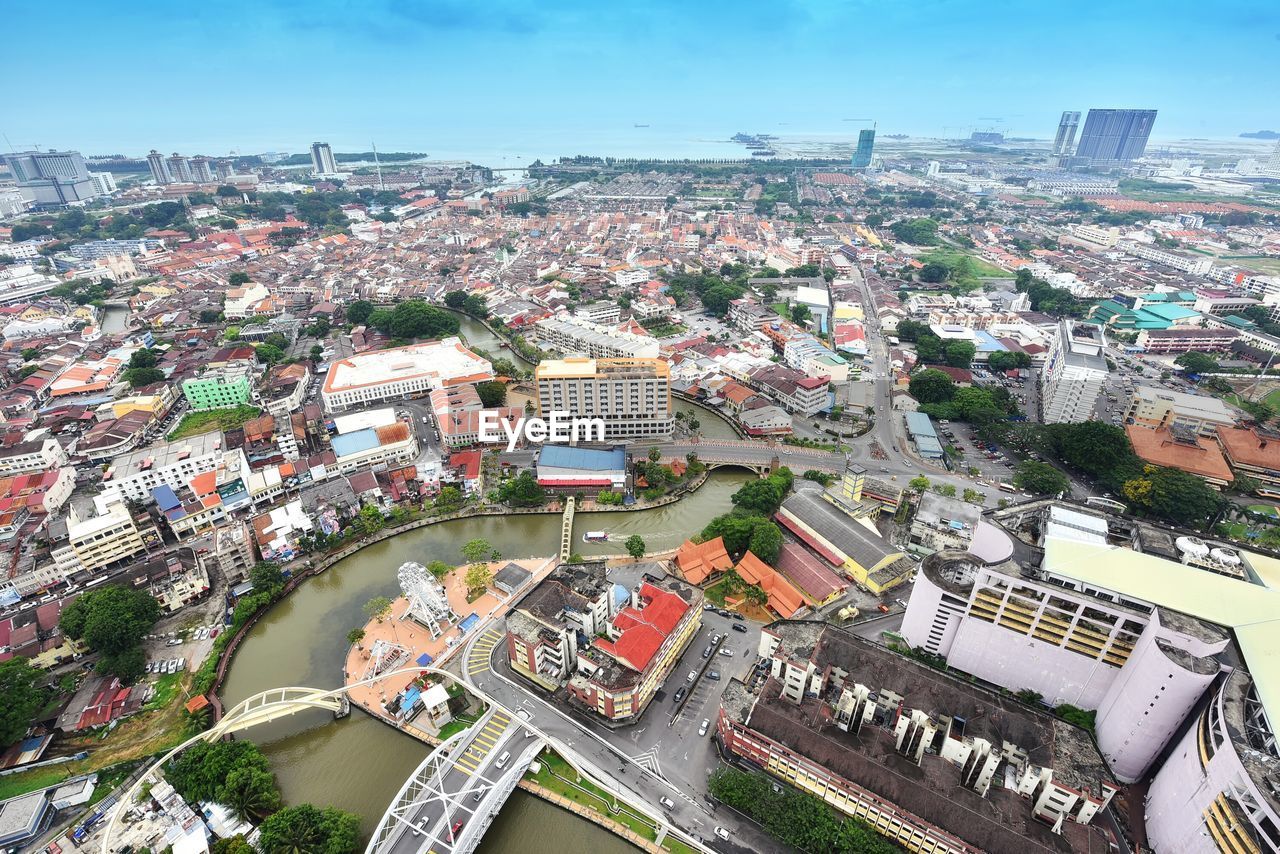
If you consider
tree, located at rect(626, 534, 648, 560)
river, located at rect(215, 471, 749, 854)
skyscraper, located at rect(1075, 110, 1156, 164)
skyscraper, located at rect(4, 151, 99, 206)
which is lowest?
river, located at rect(215, 471, 749, 854)

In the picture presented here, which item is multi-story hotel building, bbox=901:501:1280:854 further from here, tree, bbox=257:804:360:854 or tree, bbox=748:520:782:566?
tree, bbox=257:804:360:854

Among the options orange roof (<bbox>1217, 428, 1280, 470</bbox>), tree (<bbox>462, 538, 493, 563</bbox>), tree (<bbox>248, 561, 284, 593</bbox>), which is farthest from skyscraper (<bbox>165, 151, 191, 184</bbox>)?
orange roof (<bbox>1217, 428, 1280, 470</bbox>)

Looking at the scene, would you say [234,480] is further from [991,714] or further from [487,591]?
[991,714]

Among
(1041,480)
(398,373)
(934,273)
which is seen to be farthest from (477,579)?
(934,273)

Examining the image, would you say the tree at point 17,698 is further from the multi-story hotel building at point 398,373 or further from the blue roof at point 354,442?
the multi-story hotel building at point 398,373

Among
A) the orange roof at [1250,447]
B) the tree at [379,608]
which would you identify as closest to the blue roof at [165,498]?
the tree at [379,608]

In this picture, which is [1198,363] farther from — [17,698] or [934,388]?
[17,698]
